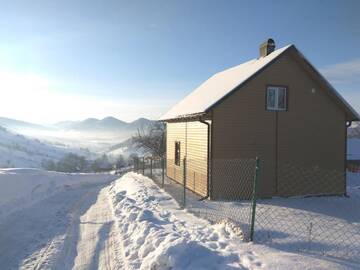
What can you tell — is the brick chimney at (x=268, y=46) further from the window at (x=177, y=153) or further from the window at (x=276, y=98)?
the window at (x=177, y=153)

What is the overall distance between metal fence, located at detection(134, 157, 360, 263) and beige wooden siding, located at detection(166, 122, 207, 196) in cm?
5

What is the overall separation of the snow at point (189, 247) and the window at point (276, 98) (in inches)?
259

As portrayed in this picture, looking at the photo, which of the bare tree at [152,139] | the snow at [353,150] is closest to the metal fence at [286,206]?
the bare tree at [152,139]

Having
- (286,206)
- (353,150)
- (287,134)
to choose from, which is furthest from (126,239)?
(353,150)

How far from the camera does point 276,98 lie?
50.5 feet


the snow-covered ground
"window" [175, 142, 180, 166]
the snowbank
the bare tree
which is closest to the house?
the snow-covered ground

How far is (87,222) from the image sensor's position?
11.0 m

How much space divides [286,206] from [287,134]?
10.8 feet

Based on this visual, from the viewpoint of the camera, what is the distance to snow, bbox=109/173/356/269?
231 inches

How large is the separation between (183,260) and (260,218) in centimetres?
542

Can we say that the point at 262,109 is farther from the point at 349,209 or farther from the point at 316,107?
the point at 349,209

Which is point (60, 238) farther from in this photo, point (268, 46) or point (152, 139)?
point (152, 139)

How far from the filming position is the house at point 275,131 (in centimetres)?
1445

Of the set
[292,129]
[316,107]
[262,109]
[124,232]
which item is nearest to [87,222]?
[124,232]
